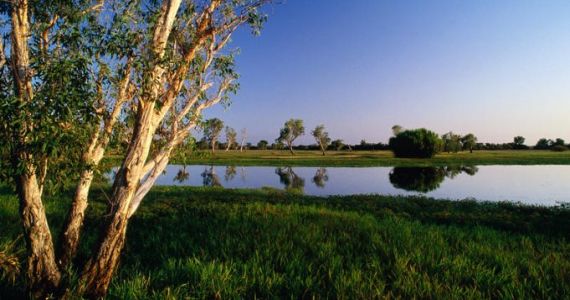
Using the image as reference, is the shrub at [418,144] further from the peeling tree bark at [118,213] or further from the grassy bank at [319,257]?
the peeling tree bark at [118,213]

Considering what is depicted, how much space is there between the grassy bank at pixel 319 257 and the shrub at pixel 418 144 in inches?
3225

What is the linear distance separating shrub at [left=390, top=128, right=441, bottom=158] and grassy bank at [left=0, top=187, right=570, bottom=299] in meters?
81.9

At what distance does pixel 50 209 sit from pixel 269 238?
1038 cm

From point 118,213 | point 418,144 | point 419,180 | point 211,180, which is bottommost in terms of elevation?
point 419,180

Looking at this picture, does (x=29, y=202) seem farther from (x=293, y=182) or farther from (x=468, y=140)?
(x=468, y=140)

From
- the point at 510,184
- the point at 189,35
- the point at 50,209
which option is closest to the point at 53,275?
the point at 189,35

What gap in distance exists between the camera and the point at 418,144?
3639 inches

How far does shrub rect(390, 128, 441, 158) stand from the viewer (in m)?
92.6

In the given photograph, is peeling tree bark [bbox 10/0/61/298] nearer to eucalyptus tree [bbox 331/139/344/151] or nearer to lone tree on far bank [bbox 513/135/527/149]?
eucalyptus tree [bbox 331/139/344/151]

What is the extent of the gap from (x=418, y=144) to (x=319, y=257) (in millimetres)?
90843

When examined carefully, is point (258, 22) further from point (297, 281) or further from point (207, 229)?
point (297, 281)

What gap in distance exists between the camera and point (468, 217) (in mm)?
15227

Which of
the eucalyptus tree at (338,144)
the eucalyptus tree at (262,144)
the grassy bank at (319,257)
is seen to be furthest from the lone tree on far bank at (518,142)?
the grassy bank at (319,257)

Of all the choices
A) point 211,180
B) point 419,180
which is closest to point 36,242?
point 211,180
